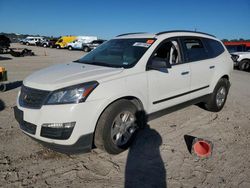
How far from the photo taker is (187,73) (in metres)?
4.45

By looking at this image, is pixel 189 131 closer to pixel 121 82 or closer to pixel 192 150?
pixel 192 150

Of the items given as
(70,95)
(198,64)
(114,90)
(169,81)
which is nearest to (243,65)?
(198,64)

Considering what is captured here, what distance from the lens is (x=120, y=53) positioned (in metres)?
4.26

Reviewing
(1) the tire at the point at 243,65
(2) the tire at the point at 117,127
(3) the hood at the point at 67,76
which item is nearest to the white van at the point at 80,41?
(1) the tire at the point at 243,65

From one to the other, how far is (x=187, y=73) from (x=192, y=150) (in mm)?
1513

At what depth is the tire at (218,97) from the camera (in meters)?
5.38

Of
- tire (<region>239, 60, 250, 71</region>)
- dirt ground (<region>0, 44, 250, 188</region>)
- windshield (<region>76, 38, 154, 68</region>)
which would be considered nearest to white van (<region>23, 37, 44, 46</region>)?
tire (<region>239, 60, 250, 71</region>)

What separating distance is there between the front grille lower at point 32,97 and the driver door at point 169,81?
1612 millimetres

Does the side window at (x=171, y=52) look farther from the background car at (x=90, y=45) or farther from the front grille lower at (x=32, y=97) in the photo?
the background car at (x=90, y=45)

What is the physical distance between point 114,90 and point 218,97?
3.32m

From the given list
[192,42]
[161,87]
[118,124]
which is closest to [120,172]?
[118,124]

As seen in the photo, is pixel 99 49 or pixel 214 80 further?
pixel 214 80

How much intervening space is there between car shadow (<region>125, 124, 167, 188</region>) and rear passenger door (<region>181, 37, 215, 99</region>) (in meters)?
1.35

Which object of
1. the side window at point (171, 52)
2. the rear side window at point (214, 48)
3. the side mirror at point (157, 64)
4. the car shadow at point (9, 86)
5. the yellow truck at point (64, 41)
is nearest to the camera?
the side mirror at point (157, 64)
